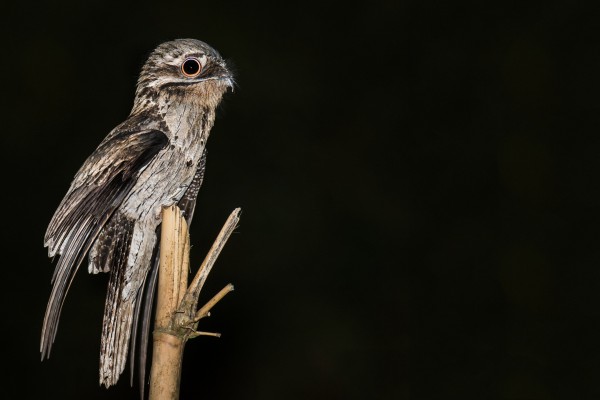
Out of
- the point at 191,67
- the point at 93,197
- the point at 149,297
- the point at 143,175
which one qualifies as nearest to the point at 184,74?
the point at 191,67

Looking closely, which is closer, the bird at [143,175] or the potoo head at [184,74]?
the bird at [143,175]

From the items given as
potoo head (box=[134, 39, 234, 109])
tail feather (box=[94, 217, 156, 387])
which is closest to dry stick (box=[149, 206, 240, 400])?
tail feather (box=[94, 217, 156, 387])

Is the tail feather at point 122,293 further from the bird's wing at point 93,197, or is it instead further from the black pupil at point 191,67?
the black pupil at point 191,67

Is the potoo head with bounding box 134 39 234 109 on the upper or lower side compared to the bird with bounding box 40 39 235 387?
upper

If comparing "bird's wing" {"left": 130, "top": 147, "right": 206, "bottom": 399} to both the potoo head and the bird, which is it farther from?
the potoo head

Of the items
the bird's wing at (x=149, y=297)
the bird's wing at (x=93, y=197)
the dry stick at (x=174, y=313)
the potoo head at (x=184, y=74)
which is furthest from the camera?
the potoo head at (x=184, y=74)

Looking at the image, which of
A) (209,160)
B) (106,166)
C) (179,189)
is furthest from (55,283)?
(209,160)

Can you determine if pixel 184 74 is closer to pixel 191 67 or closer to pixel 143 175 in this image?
pixel 191 67

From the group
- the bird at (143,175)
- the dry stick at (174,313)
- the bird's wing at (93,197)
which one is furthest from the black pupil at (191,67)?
the dry stick at (174,313)
